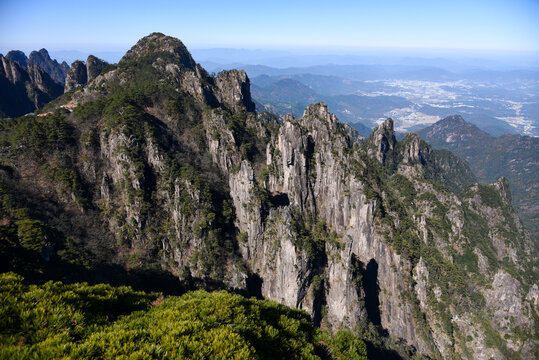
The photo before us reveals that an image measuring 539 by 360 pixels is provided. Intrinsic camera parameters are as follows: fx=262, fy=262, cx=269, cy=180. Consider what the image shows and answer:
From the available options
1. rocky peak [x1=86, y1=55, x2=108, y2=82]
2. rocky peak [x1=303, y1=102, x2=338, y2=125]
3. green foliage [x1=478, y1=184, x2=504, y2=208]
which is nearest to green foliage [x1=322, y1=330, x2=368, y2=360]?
rocky peak [x1=303, y1=102, x2=338, y2=125]

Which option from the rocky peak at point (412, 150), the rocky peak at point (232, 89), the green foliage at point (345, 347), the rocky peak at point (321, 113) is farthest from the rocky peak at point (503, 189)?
the green foliage at point (345, 347)

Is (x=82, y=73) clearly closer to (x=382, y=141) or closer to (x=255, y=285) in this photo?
(x=255, y=285)

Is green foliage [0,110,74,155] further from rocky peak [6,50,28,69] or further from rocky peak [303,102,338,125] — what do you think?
rocky peak [6,50,28,69]

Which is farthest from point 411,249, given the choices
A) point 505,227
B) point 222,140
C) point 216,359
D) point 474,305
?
point 216,359

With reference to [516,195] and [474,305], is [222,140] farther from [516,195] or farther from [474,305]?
[516,195]

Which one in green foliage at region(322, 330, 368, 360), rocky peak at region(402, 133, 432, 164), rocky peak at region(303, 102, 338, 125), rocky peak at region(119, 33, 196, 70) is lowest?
rocky peak at region(402, 133, 432, 164)

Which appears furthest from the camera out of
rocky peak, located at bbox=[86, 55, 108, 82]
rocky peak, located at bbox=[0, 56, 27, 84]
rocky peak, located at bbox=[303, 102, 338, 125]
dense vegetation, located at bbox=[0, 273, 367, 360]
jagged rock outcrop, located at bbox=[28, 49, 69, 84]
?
jagged rock outcrop, located at bbox=[28, 49, 69, 84]

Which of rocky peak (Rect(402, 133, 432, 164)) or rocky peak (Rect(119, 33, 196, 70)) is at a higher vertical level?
rocky peak (Rect(119, 33, 196, 70))
